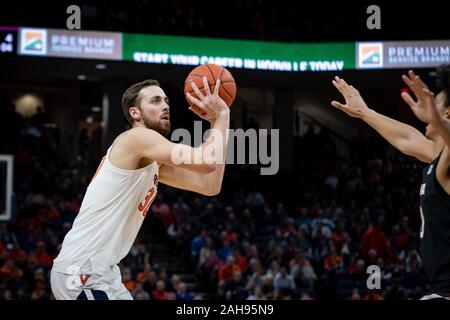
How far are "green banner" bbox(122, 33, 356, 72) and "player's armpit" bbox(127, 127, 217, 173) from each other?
12963 mm

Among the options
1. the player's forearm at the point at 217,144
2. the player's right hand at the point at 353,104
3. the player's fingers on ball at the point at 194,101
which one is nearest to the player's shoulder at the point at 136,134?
the player's fingers on ball at the point at 194,101

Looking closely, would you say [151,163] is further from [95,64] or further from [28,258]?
[95,64]

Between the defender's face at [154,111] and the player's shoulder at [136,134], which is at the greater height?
the defender's face at [154,111]

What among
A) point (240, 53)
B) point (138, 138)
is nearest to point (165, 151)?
point (138, 138)

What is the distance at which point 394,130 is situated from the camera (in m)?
5.41

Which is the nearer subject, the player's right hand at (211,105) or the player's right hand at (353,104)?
the player's right hand at (211,105)

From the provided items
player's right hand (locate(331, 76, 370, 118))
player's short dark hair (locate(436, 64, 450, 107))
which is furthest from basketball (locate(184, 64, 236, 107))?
player's short dark hair (locate(436, 64, 450, 107))

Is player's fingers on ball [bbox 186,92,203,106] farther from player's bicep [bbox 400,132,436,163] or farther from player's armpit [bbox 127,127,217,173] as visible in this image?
player's bicep [bbox 400,132,436,163]

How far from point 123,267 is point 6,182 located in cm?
293

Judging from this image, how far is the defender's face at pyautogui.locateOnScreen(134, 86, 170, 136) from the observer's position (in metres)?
5.01

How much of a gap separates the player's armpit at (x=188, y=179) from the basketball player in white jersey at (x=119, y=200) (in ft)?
0.04

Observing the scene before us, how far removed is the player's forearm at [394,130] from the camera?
536cm

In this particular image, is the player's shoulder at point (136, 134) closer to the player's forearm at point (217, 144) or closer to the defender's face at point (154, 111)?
the defender's face at point (154, 111)

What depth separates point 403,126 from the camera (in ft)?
17.8
